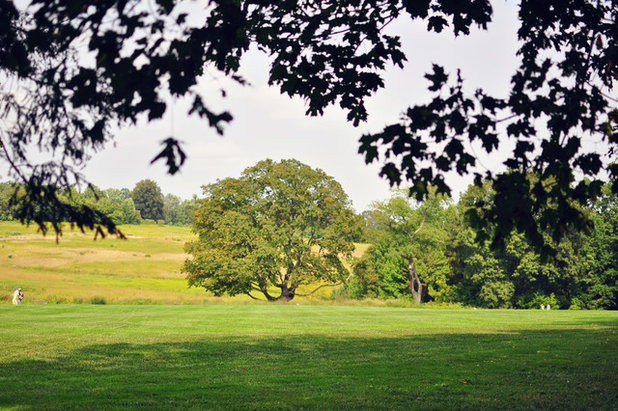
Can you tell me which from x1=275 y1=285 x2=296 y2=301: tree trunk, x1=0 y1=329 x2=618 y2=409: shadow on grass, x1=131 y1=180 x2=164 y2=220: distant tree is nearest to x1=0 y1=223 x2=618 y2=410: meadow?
x1=0 y1=329 x2=618 y2=409: shadow on grass

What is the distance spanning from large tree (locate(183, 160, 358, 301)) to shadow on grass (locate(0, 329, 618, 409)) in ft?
98.4

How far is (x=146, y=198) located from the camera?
160 meters

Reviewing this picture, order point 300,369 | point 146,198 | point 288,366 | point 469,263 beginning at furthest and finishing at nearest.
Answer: point 146,198, point 469,263, point 288,366, point 300,369

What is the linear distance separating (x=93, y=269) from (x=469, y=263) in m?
47.6

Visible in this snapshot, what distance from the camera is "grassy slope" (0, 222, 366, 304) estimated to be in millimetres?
45241

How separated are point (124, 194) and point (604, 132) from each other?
200 m

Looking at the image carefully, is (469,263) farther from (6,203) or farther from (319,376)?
(6,203)

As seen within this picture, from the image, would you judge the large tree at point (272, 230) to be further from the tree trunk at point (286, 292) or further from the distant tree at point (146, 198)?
the distant tree at point (146, 198)

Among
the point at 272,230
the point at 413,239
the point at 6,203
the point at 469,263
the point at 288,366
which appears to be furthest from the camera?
the point at 413,239

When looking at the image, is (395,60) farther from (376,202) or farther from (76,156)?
(376,202)

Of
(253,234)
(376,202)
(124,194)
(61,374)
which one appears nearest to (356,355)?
(61,374)

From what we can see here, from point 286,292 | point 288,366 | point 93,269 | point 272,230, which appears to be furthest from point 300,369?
point 93,269

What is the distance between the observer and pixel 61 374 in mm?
10570

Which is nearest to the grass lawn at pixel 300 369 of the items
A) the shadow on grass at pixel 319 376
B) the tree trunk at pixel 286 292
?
the shadow on grass at pixel 319 376
